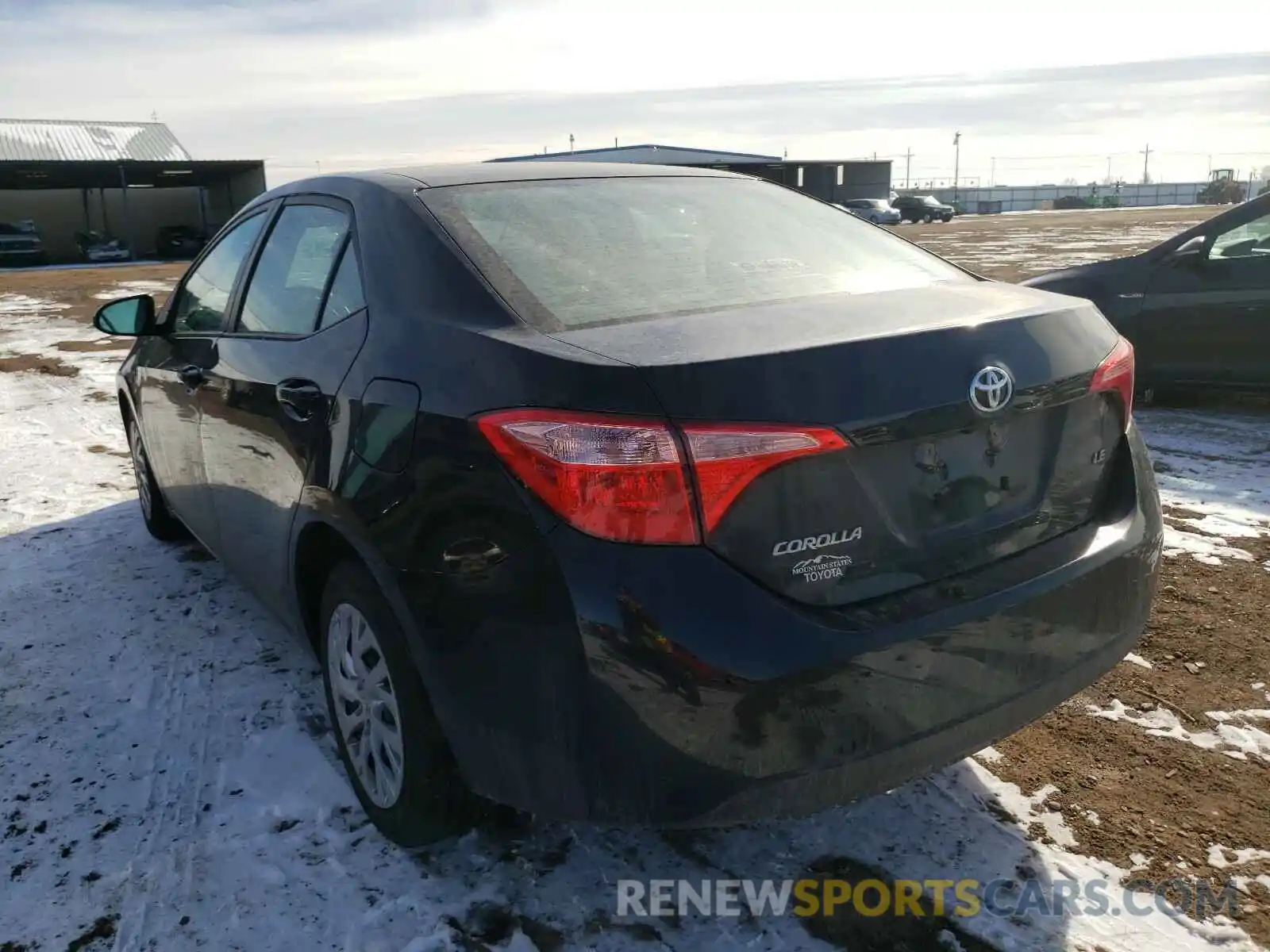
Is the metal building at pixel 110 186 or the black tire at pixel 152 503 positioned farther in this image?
the metal building at pixel 110 186

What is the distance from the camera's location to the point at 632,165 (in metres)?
3.45

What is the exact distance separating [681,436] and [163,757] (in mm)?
2113

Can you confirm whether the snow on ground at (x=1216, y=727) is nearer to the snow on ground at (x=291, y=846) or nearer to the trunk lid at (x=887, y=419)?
the snow on ground at (x=291, y=846)

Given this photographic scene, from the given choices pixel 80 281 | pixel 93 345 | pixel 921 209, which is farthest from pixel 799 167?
pixel 93 345

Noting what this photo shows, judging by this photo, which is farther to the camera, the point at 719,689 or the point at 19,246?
the point at 19,246

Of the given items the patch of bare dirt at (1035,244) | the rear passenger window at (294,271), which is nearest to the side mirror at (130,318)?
the rear passenger window at (294,271)

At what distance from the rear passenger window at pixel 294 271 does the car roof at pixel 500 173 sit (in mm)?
132

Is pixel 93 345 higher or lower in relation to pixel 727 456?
lower

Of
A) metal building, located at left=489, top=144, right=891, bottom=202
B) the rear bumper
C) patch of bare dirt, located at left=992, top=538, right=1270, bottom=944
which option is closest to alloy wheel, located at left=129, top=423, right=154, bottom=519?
the rear bumper

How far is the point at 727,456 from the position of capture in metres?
1.84

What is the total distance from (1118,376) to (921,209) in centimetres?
5281

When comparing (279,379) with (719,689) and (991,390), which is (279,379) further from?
(991,390)

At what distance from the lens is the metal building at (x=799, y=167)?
54.8m

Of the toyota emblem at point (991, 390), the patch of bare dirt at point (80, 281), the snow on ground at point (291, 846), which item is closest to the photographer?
the toyota emblem at point (991, 390)
